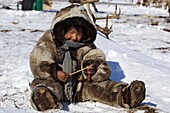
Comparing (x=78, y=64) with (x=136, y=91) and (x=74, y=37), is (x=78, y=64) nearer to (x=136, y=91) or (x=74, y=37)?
(x=74, y=37)

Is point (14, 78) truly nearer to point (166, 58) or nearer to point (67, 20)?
point (67, 20)

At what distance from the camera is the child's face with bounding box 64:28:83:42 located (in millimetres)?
3408

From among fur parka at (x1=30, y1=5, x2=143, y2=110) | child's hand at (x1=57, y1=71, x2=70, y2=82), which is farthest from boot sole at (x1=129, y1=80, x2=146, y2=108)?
child's hand at (x1=57, y1=71, x2=70, y2=82)

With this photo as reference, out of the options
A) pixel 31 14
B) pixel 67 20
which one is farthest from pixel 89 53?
pixel 31 14

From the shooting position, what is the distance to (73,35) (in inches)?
134

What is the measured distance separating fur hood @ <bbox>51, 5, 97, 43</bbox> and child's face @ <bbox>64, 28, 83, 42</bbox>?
38 millimetres

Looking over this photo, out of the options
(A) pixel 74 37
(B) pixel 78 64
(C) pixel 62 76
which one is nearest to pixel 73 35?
(A) pixel 74 37

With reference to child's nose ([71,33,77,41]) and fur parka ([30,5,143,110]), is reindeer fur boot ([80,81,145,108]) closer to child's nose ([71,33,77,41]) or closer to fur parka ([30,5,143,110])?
fur parka ([30,5,143,110])

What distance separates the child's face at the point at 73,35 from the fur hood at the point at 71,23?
4cm

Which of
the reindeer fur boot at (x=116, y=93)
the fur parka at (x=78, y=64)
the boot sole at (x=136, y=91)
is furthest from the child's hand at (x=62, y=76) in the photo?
the boot sole at (x=136, y=91)

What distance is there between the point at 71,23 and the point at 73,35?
0.14 meters

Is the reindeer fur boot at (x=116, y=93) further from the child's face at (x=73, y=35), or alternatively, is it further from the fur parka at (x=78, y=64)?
the child's face at (x=73, y=35)

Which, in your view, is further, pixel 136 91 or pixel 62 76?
pixel 62 76

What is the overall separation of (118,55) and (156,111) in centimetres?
209
